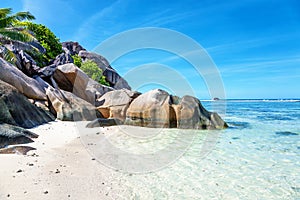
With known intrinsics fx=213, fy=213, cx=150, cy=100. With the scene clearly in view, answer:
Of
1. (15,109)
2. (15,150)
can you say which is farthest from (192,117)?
(15,150)

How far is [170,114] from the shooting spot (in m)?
9.84

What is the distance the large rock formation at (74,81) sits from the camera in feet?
46.1

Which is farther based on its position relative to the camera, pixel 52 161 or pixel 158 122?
pixel 158 122

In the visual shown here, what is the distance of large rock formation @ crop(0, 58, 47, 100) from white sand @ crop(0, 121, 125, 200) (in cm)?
542

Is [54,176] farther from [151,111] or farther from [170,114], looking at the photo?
[170,114]

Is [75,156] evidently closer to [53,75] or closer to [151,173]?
[151,173]

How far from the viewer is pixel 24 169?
360 centimetres

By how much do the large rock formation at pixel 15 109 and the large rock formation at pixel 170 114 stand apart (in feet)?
13.6

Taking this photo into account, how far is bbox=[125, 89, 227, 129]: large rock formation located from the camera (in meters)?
9.67

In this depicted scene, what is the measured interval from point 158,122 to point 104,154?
488 cm

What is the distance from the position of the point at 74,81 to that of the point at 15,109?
7741 millimetres

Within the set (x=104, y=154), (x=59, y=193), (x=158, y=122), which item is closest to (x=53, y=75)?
(x=158, y=122)

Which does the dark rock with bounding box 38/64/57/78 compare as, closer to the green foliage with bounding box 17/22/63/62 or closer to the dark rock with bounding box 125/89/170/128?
the dark rock with bounding box 125/89/170/128

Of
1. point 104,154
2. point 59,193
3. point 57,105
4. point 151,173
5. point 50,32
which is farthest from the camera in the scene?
point 50,32
